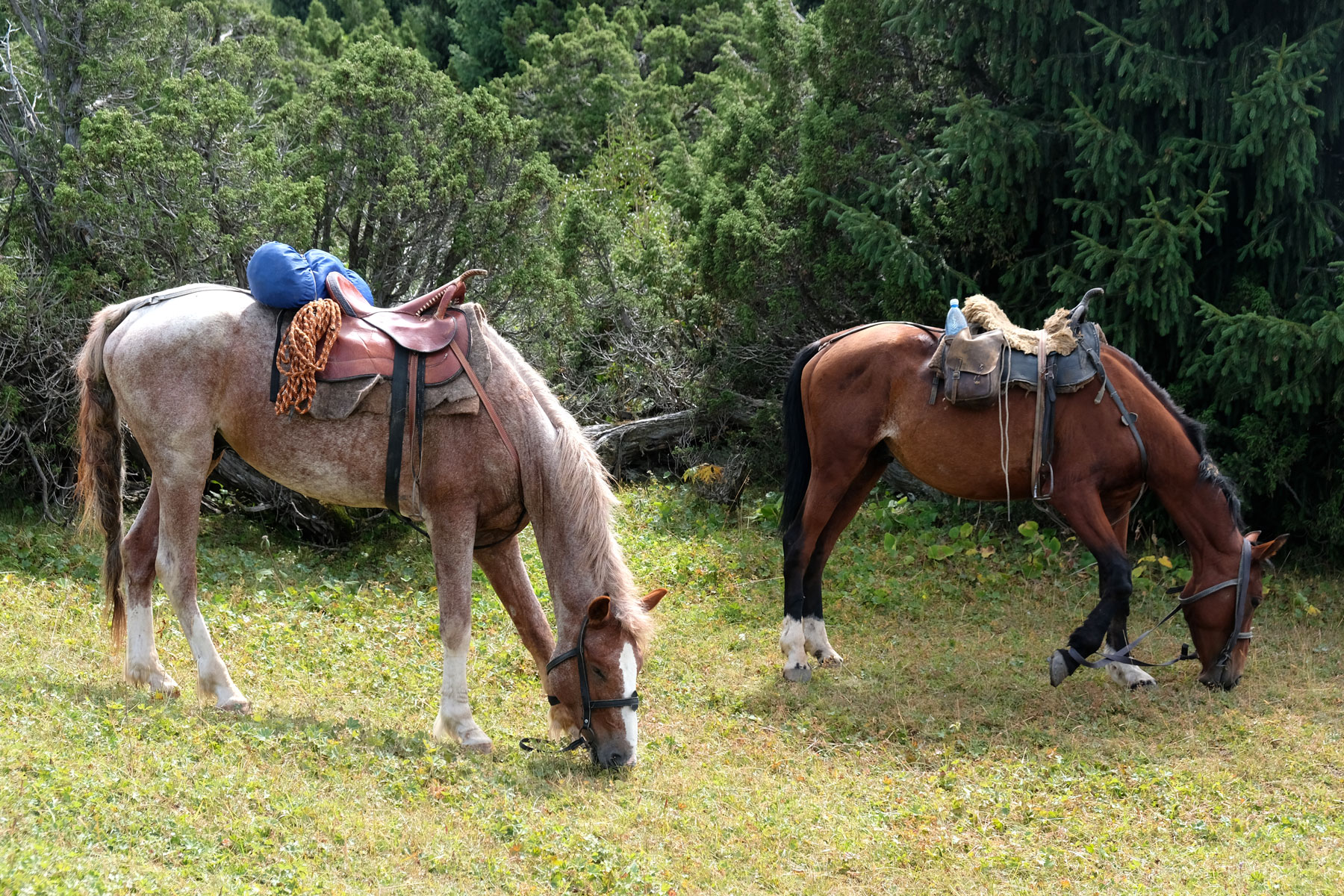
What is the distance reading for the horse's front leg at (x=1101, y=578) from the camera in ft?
19.4

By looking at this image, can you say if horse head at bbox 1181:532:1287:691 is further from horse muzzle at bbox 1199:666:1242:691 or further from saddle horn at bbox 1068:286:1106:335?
saddle horn at bbox 1068:286:1106:335

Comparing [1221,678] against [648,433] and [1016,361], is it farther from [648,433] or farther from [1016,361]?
[648,433]

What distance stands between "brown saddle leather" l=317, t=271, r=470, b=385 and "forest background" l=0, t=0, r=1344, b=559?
302cm

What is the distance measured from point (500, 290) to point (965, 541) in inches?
162

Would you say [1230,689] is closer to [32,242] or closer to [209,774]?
[209,774]

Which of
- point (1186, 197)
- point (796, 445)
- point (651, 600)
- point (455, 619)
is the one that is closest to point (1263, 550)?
point (796, 445)

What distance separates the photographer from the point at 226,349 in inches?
199

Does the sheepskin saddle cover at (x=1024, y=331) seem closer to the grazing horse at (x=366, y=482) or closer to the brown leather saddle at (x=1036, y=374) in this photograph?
the brown leather saddle at (x=1036, y=374)

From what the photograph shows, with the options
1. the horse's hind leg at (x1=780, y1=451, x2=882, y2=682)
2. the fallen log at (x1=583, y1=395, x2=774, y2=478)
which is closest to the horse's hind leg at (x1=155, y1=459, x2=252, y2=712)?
the horse's hind leg at (x1=780, y1=451, x2=882, y2=682)

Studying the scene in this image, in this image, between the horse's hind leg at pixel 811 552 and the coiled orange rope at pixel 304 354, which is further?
the horse's hind leg at pixel 811 552

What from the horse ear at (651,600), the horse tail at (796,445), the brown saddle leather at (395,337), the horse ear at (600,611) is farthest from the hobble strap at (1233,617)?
the brown saddle leather at (395,337)

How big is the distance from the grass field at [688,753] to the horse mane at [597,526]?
669 millimetres

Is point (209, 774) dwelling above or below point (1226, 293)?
below

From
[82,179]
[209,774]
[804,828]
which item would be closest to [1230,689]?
[804,828]
